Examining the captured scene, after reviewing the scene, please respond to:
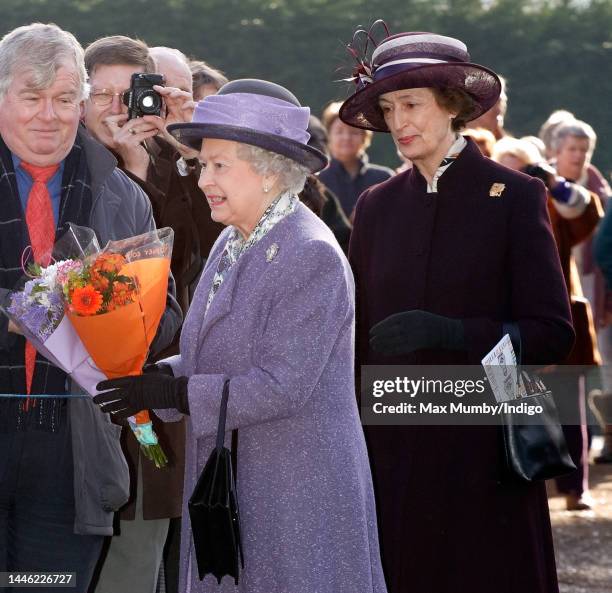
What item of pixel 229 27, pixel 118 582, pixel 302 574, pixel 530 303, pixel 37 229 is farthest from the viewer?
pixel 229 27

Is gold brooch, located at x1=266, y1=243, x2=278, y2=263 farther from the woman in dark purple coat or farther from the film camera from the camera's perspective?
the film camera

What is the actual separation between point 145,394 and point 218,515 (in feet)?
1.16

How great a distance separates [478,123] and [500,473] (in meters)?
4.21

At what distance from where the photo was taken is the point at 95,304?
11.5 feet

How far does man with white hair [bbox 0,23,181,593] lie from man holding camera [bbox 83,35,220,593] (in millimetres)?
736

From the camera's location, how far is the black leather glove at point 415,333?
4.08 meters

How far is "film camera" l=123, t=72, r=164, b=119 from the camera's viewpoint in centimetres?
473

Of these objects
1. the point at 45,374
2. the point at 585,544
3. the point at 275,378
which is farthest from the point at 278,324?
the point at 585,544

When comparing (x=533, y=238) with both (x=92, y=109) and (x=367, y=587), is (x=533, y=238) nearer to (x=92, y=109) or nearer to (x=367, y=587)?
(x=367, y=587)

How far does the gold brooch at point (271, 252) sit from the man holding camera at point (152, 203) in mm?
1316

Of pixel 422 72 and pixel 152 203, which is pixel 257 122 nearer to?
pixel 422 72

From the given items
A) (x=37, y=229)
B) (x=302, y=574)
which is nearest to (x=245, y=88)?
(x=37, y=229)

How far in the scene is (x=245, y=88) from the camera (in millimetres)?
3613

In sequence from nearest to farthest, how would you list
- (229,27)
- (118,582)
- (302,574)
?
1. (302,574)
2. (118,582)
3. (229,27)
